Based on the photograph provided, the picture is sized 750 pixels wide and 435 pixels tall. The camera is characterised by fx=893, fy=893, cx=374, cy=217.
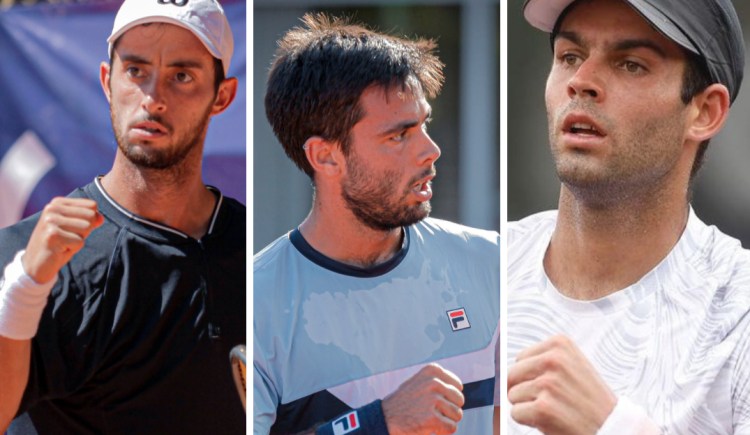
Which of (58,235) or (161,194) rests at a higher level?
(161,194)

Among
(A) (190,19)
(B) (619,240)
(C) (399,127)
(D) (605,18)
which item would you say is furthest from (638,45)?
(A) (190,19)

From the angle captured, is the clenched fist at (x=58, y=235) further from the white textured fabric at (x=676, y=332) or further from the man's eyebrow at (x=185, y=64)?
the white textured fabric at (x=676, y=332)

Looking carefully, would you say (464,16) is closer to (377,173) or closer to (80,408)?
(377,173)

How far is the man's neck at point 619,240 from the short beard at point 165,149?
49.9 inches

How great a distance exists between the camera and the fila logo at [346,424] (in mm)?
2852

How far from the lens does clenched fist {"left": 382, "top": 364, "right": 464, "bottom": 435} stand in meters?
2.86

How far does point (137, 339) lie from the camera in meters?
2.97

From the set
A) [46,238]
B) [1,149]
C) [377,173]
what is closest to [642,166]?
[377,173]

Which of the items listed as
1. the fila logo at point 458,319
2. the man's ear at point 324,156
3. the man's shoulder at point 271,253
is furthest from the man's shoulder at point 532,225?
the man's shoulder at point 271,253

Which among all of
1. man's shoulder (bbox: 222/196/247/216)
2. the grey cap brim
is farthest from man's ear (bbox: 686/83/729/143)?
man's shoulder (bbox: 222/196/247/216)

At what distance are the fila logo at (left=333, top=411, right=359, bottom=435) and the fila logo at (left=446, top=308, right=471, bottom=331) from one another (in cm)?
44

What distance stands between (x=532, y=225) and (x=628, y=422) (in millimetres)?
A: 704

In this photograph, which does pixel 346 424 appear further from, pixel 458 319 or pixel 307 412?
pixel 458 319

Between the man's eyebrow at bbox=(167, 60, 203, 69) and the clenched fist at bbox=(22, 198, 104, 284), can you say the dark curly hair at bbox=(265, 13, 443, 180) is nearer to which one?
the man's eyebrow at bbox=(167, 60, 203, 69)
